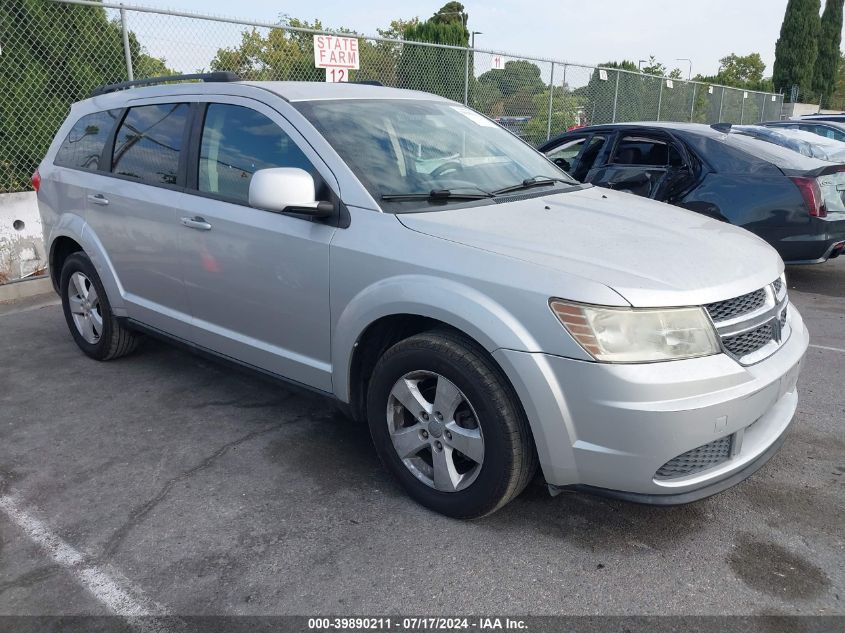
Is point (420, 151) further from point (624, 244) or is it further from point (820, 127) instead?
point (820, 127)

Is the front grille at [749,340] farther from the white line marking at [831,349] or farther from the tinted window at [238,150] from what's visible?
the white line marking at [831,349]

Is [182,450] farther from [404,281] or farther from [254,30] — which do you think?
[254,30]

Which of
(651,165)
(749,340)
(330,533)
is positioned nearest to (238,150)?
(330,533)

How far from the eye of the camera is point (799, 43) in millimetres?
42469

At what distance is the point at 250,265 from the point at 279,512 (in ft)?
3.94

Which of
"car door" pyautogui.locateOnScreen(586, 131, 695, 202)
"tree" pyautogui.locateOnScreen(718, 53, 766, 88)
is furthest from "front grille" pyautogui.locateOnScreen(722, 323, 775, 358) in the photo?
"tree" pyautogui.locateOnScreen(718, 53, 766, 88)

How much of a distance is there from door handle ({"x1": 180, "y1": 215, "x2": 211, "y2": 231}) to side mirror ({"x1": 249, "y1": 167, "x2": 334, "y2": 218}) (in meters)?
0.69

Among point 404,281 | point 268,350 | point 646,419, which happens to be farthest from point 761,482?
point 268,350

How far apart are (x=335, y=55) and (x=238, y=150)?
5.77 m

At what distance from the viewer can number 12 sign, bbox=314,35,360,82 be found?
28.7 feet

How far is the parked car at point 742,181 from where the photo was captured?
6266 millimetres

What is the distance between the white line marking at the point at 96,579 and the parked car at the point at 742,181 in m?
4.71

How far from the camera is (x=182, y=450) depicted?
3668 millimetres

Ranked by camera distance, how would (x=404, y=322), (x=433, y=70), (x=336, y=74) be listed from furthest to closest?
(x=433, y=70)
(x=336, y=74)
(x=404, y=322)
